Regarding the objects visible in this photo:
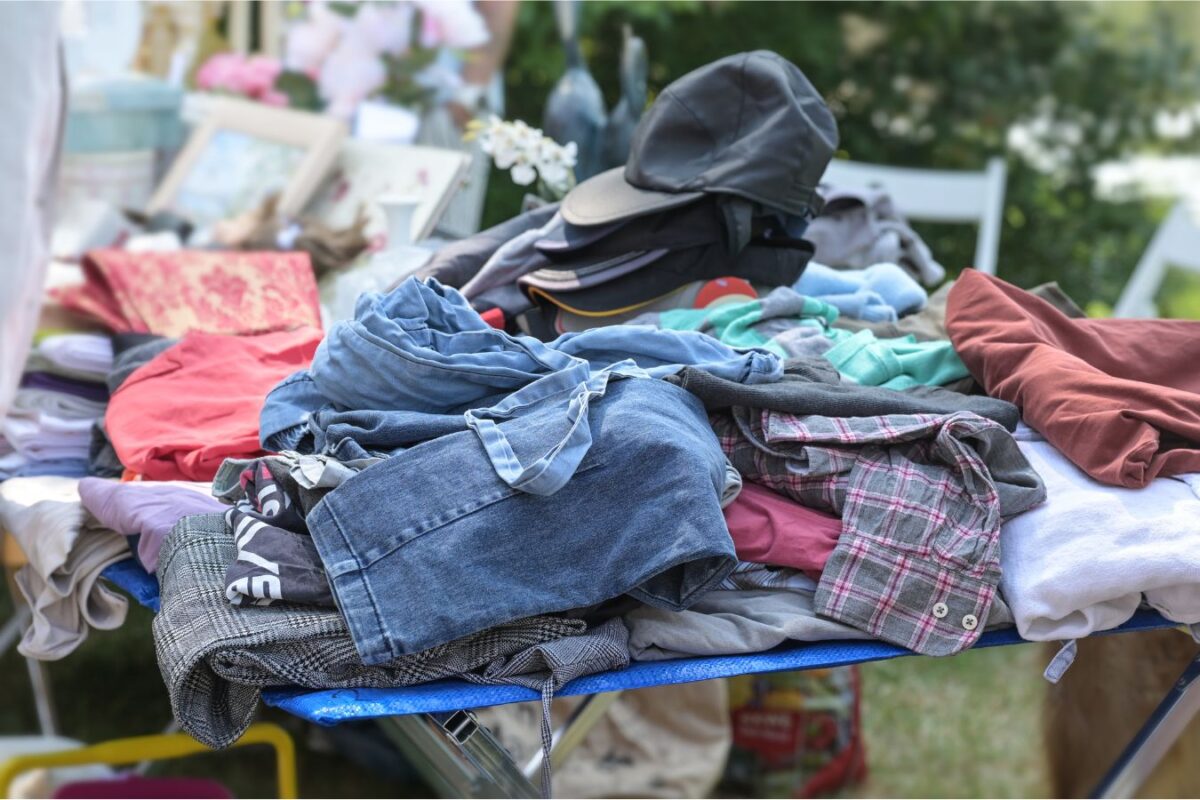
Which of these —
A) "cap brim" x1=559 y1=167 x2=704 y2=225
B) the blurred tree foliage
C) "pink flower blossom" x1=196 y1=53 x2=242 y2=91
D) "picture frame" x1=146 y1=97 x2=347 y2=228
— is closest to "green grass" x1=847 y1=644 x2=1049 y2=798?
"cap brim" x1=559 y1=167 x2=704 y2=225

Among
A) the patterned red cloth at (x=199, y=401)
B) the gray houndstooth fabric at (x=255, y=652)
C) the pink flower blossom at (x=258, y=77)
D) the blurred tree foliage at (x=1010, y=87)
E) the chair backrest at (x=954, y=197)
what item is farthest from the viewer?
the blurred tree foliage at (x=1010, y=87)

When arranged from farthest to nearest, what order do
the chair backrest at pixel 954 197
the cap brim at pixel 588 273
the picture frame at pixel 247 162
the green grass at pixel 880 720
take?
the chair backrest at pixel 954 197
the picture frame at pixel 247 162
the green grass at pixel 880 720
the cap brim at pixel 588 273

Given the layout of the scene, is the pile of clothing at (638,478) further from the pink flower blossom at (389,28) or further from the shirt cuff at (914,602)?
the pink flower blossom at (389,28)

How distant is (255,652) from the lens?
1158 millimetres

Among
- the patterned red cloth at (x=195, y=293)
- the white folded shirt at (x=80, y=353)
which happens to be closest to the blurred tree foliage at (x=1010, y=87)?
the patterned red cloth at (x=195, y=293)

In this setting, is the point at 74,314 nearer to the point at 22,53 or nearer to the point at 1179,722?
the point at 22,53

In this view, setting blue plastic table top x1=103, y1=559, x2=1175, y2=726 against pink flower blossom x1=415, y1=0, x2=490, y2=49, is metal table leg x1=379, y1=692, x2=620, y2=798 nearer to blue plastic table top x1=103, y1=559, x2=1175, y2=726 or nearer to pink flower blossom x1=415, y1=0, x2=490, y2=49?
blue plastic table top x1=103, y1=559, x2=1175, y2=726

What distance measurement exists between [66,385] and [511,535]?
1.01m

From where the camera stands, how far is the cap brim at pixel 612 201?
1753 millimetres

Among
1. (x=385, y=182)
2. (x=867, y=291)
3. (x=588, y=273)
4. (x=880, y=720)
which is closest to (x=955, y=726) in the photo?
(x=880, y=720)

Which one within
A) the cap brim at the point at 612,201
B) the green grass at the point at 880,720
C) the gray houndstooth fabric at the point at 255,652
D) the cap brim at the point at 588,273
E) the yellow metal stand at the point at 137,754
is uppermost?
the cap brim at the point at 612,201

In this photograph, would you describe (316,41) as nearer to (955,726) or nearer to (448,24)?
(448,24)

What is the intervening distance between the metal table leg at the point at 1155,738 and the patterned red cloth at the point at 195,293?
1290mm

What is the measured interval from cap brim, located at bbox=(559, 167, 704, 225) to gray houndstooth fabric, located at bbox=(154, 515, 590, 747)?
68cm
